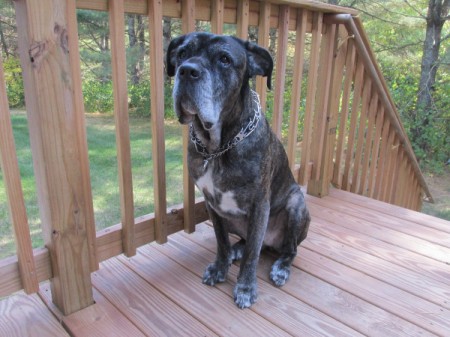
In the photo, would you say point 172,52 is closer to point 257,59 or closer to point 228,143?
point 257,59

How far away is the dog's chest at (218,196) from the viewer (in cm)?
179

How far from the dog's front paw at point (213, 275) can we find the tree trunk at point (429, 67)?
6912 millimetres

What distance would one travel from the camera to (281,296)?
1873 mm

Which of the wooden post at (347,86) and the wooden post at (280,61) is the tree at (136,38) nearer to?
the wooden post at (347,86)

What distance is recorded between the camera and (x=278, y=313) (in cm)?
175

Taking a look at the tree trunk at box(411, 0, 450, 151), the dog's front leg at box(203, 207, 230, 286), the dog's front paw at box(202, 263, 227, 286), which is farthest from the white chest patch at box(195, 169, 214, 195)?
the tree trunk at box(411, 0, 450, 151)

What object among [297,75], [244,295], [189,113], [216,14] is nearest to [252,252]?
[244,295]

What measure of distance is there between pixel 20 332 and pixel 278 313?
112 cm

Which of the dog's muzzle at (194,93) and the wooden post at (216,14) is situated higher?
the wooden post at (216,14)

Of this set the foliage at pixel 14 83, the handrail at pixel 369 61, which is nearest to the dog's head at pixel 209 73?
the handrail at pixel 369 61

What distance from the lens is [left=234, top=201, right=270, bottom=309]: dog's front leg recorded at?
6.02 feet

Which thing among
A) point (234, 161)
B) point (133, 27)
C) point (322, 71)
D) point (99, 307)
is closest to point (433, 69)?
point (322, 71)

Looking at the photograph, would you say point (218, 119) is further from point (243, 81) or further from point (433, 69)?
point (433, 69)

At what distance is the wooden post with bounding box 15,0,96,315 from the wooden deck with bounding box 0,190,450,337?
17 cm
